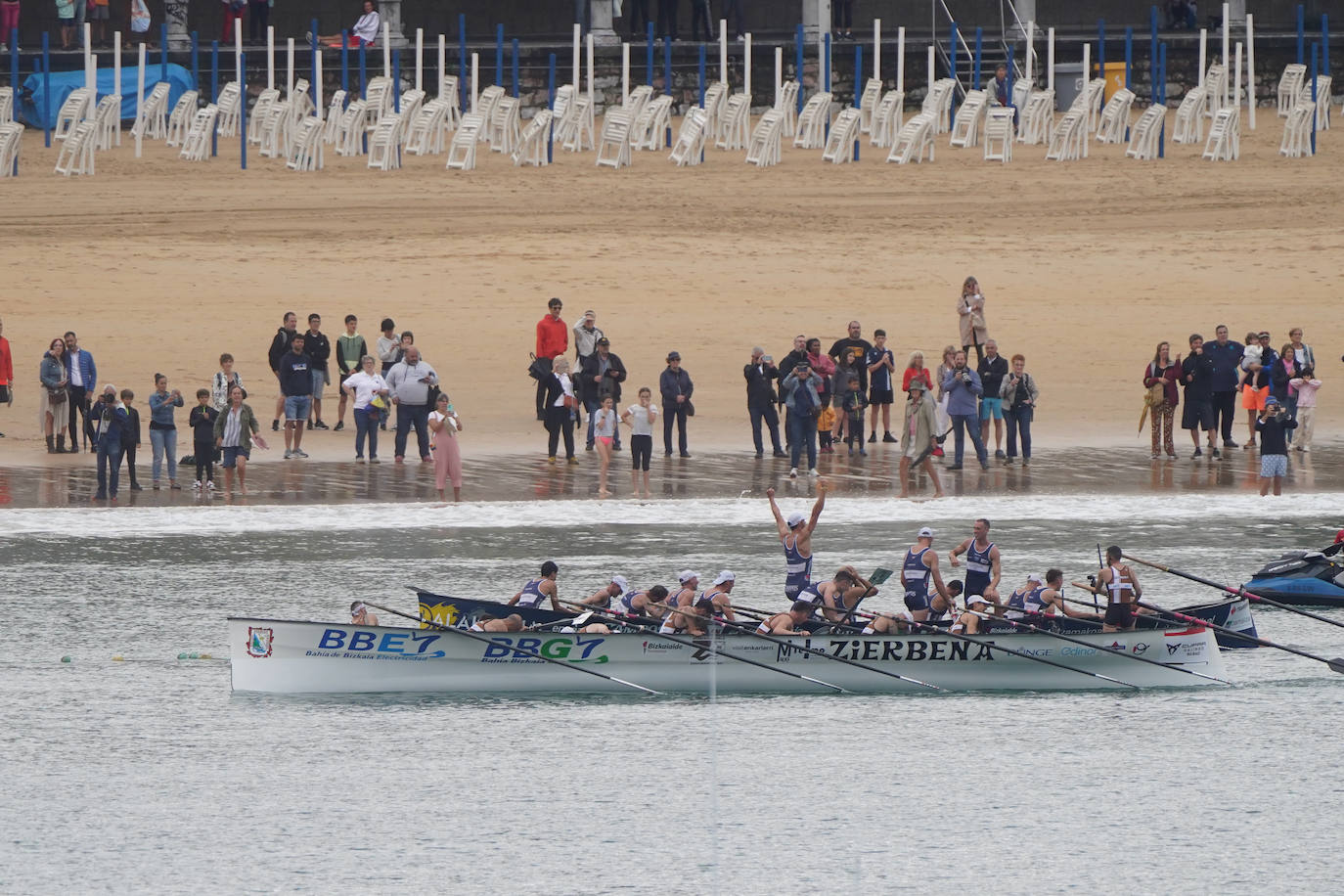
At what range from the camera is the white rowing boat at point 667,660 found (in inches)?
731

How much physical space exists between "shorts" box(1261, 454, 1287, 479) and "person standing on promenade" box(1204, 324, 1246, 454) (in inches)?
99.1

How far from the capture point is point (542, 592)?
19.0 m

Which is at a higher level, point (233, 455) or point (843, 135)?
point (843, 135)

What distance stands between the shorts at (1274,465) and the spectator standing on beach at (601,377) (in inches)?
323

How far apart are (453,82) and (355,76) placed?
14.1 feet

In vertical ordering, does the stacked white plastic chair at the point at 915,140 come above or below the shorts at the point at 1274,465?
above

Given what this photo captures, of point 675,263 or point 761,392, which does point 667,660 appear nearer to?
point 761,392

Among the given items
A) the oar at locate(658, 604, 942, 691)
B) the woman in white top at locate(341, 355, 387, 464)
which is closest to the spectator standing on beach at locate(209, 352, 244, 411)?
the woman in white top at locate(341, 355, 387, 464)

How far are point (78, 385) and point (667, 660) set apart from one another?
37.9ft

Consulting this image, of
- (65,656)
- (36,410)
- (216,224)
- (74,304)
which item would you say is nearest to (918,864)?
(65,656)

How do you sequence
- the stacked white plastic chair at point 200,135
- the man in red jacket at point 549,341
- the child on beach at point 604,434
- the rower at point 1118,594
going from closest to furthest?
the rower at point 1118,594 < the child on beach at point 604,434 < the man in red jacket at point 549,341 < the stacked white plastic chair at point 200,135

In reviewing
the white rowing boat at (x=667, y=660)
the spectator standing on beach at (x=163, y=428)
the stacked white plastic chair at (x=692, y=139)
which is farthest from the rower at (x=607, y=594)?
the stacked white plastic chair at (x=692, y=139)

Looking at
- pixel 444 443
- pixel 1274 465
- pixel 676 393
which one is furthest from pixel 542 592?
pixel 1274 465

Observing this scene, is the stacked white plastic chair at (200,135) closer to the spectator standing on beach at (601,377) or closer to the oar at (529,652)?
the spectator standing on beach at (601,377)
